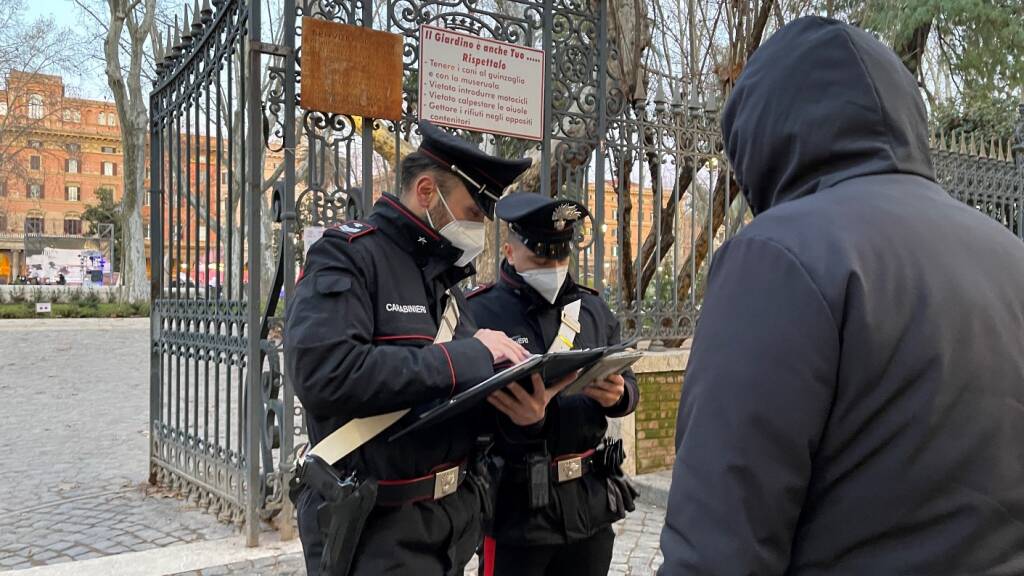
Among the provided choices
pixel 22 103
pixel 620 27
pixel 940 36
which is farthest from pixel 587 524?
pixel 22 103

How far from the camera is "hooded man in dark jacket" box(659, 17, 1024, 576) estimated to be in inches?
43.5

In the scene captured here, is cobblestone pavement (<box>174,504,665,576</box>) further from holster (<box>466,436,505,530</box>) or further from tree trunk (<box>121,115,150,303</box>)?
tree trunk (<box>121,115,150,303</box>)

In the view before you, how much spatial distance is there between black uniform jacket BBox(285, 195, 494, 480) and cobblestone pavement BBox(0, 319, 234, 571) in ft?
10.7

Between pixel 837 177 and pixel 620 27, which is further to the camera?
pixel 620 27

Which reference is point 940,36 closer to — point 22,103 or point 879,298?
point 879,298

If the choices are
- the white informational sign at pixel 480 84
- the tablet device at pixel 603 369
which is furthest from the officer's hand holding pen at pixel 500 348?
the white informational sign at pixel 480 84

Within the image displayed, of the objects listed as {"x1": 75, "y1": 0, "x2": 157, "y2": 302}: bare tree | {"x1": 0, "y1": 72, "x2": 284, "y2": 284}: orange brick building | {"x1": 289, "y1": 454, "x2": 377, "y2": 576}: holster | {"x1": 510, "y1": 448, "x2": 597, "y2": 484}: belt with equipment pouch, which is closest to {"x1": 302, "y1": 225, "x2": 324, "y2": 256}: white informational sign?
{"x1": 510, "y1": 448, "x2": 597, "y2": 484}: belt with equipment pouch

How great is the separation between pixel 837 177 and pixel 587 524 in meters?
1.86

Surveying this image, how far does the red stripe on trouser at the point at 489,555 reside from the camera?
2812 mm

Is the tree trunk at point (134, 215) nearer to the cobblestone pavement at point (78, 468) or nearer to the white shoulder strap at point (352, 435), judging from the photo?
the cobblestone pavement at point (78, 468)

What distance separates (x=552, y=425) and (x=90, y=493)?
473cm

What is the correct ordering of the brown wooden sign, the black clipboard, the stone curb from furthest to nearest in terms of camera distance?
the stone curb
the brown wooden sign
the black clipboard

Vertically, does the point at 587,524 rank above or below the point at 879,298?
below

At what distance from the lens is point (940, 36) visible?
930cm
